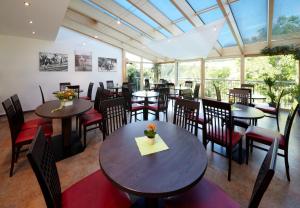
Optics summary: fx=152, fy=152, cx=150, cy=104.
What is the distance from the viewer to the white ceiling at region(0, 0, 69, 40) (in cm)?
296

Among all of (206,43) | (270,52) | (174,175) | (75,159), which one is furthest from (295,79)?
(75,159)

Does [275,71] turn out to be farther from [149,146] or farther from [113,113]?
[149,146]

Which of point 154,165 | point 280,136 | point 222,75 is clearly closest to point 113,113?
point 154,165

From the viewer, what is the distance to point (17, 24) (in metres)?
3.93

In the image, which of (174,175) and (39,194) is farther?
(39,194)

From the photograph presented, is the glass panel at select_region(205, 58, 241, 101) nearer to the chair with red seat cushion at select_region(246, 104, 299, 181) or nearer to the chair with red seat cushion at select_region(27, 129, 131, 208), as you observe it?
the chair with red seat cushion at select_region(246, 104, 299, 181)

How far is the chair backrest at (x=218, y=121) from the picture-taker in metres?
2.05

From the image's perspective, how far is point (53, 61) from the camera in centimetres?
588

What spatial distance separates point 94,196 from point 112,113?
1162 millimetres

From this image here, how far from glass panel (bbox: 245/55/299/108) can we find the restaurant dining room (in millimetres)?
35

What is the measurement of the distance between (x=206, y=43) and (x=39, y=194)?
5285 millimetres

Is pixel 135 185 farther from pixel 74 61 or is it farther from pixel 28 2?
pixel 74 61

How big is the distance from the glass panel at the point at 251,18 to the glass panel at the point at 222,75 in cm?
131

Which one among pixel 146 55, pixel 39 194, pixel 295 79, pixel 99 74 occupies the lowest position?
pixel 39 194
